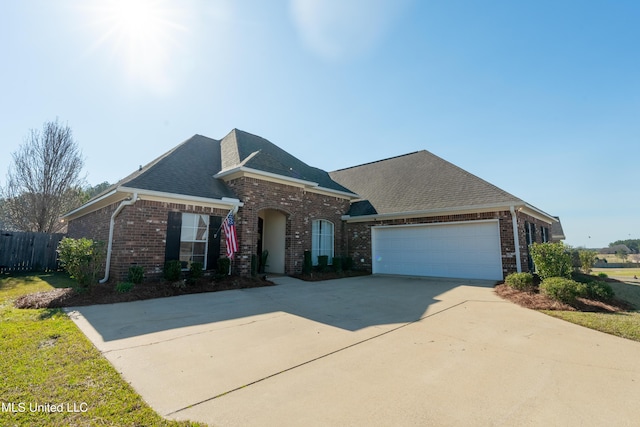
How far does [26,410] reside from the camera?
252 cm

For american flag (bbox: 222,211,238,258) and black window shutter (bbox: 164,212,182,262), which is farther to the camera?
american flag (bbox: 222,211,238,258)

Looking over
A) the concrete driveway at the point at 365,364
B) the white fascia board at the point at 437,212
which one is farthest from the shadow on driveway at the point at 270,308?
the white fascia board at the point at 437,212

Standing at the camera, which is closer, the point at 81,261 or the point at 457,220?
the point at 81,261

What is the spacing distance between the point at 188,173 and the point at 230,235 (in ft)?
10.3

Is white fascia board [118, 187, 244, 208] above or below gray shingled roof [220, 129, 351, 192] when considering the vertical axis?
below

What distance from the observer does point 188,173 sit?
1081cm

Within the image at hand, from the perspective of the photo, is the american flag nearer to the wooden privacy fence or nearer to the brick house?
the brick house

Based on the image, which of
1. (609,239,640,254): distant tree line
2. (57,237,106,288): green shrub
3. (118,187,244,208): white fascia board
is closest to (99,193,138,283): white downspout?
(118,187,244,208): white fascia board

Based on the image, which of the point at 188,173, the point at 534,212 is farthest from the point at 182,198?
the point at 534,212

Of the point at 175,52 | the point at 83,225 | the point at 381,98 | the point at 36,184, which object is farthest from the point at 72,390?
the point at 36,184

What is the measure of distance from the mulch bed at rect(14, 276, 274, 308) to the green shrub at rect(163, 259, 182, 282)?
20cm

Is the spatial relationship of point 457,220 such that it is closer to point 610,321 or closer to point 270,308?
point 610,321

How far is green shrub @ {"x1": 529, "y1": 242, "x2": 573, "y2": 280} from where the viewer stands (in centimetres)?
848

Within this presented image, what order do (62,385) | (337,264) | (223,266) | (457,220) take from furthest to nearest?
(337,264) < (457,220) < (223,266) < (62,385)
